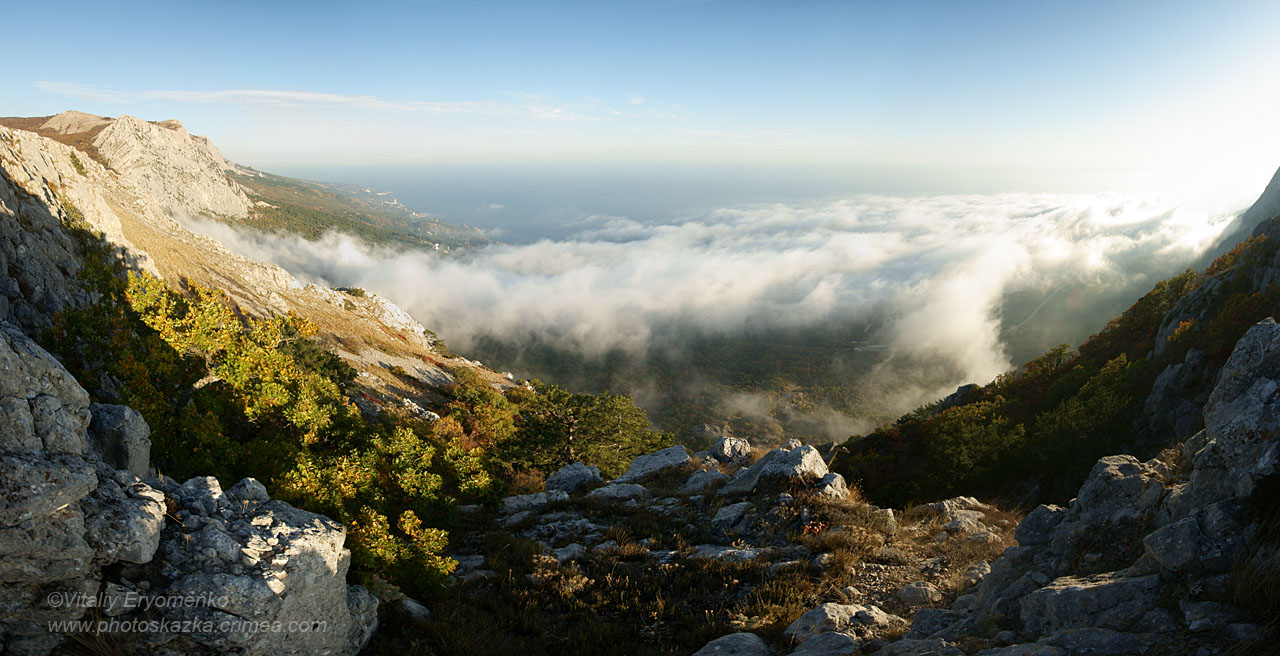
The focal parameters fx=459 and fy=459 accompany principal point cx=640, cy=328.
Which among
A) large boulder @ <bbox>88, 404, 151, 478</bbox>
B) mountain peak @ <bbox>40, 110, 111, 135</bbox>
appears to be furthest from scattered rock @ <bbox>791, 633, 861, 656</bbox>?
mountain peak @ <bbox>40, 110, 111, 135</bbox>

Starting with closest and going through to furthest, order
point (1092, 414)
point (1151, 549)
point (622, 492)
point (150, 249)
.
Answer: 1. point (1151, 549)
2. point (1092, 414)
3. point (622, 492)
4. point (150, 249)

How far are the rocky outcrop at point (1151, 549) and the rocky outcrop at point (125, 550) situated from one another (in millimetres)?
9502

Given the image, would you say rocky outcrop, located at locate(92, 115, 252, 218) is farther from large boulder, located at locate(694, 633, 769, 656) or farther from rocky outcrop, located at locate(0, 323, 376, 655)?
large boulder, located at locate(694, 633, 769, 656)

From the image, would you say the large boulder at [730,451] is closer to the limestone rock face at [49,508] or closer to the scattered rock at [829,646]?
the scattered rock at [829,646]

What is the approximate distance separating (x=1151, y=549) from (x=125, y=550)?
12399 mm

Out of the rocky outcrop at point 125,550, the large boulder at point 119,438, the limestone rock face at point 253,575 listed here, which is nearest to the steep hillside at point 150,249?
the large boulder at point 119,438

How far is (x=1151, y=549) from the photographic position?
551 centimetres

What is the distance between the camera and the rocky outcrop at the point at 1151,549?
191 inches

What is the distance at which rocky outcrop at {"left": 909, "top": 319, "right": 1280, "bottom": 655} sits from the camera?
4840 millimetres

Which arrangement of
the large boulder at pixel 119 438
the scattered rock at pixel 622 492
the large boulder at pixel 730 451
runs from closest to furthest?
the large boulder at pixel 119 438 < the scattered rock at pixel 622 492 < the large boulder at pixel 730 451

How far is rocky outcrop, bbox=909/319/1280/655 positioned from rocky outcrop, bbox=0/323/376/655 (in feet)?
31.2

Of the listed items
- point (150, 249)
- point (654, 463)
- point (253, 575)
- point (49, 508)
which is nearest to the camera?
point (49, 508)

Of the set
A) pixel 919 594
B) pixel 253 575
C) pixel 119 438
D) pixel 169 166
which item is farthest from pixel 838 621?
pixel 169 166

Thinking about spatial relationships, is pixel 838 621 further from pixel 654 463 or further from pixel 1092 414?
pixel 1092 414
